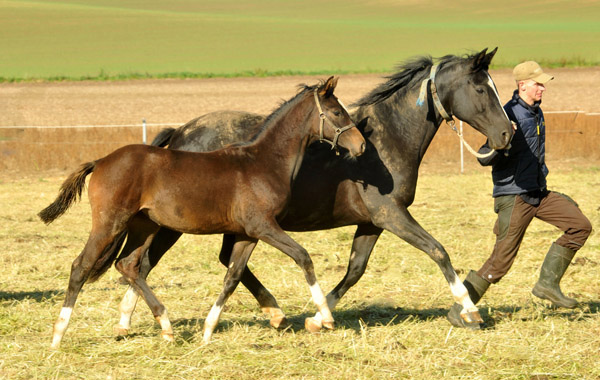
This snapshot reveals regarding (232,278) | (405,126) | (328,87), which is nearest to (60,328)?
(232,278)

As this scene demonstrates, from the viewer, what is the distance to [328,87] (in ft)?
18.3

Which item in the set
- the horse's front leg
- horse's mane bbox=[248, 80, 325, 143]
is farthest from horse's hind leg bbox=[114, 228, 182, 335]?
the horse's front leg

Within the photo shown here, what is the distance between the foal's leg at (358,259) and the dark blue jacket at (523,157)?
109cm

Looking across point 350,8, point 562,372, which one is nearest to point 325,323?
point 562,372

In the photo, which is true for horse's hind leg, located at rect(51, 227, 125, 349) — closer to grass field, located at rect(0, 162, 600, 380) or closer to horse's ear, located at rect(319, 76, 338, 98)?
grass field, located at rect(0, 162, 600, 380)

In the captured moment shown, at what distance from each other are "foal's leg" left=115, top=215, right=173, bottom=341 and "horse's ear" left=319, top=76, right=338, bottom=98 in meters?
1.60

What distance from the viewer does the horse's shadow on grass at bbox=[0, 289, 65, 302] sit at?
272 inches

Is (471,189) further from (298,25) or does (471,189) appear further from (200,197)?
(298,25)

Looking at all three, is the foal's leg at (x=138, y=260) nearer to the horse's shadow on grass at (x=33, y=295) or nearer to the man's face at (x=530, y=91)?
the horse's shadow on grass at (x=33, y=295)

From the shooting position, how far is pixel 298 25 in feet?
196

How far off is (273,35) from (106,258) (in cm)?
4986

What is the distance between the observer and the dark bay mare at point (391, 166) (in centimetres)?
572

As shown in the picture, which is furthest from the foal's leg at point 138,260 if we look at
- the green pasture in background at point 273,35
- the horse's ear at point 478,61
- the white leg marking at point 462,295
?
the green pasture in background at point 273,35

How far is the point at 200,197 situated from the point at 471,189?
9.41 m
